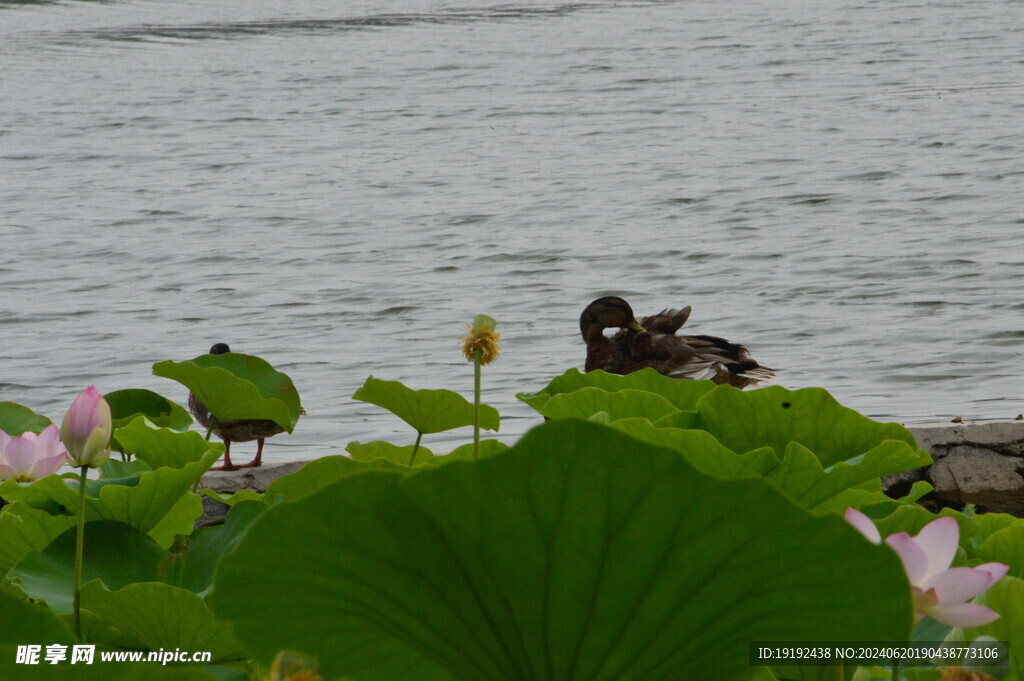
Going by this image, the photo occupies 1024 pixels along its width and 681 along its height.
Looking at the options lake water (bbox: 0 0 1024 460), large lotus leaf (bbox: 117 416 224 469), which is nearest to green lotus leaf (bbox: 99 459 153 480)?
large lotus leaf (bbox: 117 416 224 469)

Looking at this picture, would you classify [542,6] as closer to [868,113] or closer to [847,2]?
[847,2]

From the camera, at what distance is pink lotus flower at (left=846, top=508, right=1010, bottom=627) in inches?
23.1

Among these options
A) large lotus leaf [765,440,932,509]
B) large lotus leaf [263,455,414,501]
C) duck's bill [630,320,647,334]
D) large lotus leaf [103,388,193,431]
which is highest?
large lotus leaf [765,440,932,509]

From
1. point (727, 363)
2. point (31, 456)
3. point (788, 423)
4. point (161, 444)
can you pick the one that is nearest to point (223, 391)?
point (161, 444)

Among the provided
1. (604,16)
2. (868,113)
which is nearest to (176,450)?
(868,113)

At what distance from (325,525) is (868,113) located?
393 inches

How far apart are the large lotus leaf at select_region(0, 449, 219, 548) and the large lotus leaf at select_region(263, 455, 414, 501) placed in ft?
0.18

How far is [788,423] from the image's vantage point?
989mm

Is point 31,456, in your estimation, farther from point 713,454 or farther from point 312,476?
point 713,454

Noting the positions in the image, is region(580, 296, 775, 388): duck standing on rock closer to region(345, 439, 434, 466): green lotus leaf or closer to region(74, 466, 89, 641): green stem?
region(345, 439, 434, 466): green lotus leaf

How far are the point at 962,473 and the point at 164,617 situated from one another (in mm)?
1303

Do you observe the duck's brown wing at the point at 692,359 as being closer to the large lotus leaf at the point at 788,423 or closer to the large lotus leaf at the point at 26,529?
the large lotus leaf at the point at 788,423

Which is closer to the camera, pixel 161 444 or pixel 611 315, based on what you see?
pixel 161 444

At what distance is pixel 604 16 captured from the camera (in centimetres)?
1569
